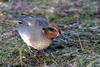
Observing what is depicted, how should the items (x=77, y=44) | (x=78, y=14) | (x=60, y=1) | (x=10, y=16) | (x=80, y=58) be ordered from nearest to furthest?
(x=80, y=58), (x=77, y=44), (x=10, y=16), (x=78, y=14), (x=60, y=1)

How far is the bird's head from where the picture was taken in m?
4.52

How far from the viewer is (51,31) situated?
4547mm

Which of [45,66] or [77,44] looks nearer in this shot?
[45,66]

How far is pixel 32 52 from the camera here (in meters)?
4.94

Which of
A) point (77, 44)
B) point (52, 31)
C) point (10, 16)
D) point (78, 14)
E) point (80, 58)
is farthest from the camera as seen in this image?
point (78, 14)

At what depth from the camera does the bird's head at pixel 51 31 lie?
14.8ft

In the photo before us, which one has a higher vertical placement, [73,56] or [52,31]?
[52,31]

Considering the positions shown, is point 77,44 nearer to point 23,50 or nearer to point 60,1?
point 23,50

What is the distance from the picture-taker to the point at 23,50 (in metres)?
4.99

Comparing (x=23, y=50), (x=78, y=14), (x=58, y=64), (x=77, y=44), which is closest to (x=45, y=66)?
(x=58, y=64)

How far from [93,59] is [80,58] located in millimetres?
159

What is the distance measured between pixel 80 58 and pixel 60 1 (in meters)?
3.28

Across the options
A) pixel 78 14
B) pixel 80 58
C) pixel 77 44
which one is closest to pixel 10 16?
pixel 78 14

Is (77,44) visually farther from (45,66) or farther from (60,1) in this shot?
(60,1)
